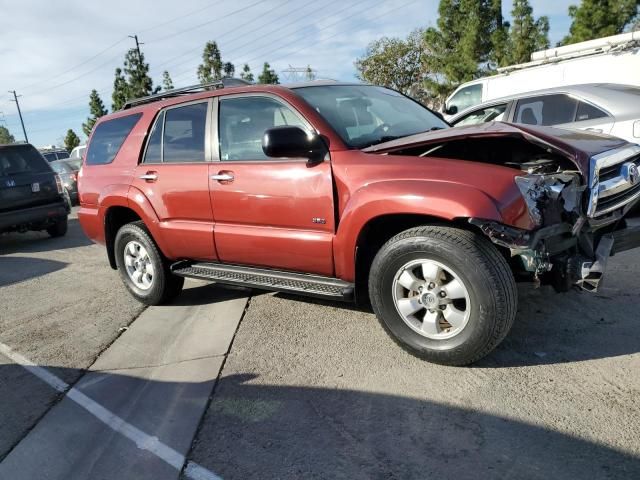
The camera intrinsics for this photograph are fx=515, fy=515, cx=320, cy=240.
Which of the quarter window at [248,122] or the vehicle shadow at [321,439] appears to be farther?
the quarter window at [248,122]

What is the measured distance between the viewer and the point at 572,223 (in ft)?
9.77

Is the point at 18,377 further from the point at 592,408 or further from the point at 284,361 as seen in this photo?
the point at 592,408

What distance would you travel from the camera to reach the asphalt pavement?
241 cm

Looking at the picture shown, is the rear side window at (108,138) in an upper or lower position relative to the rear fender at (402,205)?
upper

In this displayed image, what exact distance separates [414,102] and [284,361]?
271cm

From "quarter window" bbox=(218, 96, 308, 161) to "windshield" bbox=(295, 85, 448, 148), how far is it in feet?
0.71

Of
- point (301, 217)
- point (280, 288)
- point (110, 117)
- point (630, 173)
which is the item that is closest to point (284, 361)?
point (280, 288)

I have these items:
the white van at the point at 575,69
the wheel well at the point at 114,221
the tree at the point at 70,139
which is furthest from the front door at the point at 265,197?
the tree at the point at 70,139

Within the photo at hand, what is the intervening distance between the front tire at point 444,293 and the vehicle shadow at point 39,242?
6983 millimetres

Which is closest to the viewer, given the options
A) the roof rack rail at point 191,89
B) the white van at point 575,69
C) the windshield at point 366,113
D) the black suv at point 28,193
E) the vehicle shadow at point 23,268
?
the windshield at point 366,113

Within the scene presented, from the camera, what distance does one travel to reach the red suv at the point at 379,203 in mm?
2902

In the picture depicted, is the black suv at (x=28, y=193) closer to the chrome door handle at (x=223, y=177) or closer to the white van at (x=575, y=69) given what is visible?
the chrome door handle at (x=223, y=177)

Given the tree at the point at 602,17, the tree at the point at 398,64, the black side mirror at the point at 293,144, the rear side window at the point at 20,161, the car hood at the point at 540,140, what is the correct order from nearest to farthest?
the car hood at the point at 540,140, the black side mirror at the point at 293,144, the rear side window at the point at 20,161, the tree at the point at 602,17, the tree at the point at 398,64

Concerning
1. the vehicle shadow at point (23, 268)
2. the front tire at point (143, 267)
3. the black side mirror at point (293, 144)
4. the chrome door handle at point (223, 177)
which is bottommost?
the vehicle shadow at point (23, 268)
